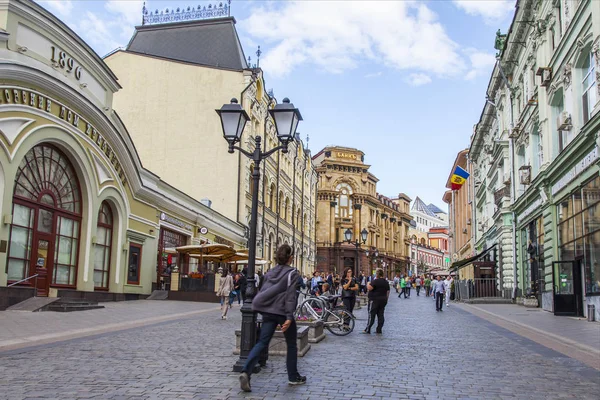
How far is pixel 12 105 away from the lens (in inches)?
660

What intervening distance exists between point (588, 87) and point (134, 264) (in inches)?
723

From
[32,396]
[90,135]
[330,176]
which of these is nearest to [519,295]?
[90,135]

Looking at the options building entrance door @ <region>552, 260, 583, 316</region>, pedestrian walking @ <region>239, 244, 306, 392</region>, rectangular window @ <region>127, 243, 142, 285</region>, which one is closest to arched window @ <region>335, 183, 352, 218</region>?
rectangular window @ <region>127, 243, 142, 285</region>

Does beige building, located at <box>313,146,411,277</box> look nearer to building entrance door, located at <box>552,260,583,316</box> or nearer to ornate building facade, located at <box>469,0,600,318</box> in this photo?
ornate building facade, located at <box>469,0,600,318</box>

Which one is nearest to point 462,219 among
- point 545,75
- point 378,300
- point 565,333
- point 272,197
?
point 272,197

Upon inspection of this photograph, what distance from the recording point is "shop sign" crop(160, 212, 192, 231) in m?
28.0

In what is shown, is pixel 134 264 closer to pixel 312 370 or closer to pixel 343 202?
pixel 312 370

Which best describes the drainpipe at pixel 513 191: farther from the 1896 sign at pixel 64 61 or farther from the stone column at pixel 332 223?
the stone column at pixel 332 223

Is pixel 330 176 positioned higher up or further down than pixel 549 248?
higher up

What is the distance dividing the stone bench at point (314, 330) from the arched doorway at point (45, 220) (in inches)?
390

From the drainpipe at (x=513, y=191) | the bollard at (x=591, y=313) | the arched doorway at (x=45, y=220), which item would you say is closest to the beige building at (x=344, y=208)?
the drainpipe at (x=513, y=191)

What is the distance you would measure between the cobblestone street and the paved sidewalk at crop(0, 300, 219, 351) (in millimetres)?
675

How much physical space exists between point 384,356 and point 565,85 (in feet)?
51.0

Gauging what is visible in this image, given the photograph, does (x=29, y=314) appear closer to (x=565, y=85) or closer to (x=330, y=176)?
(x=565, y=85)
